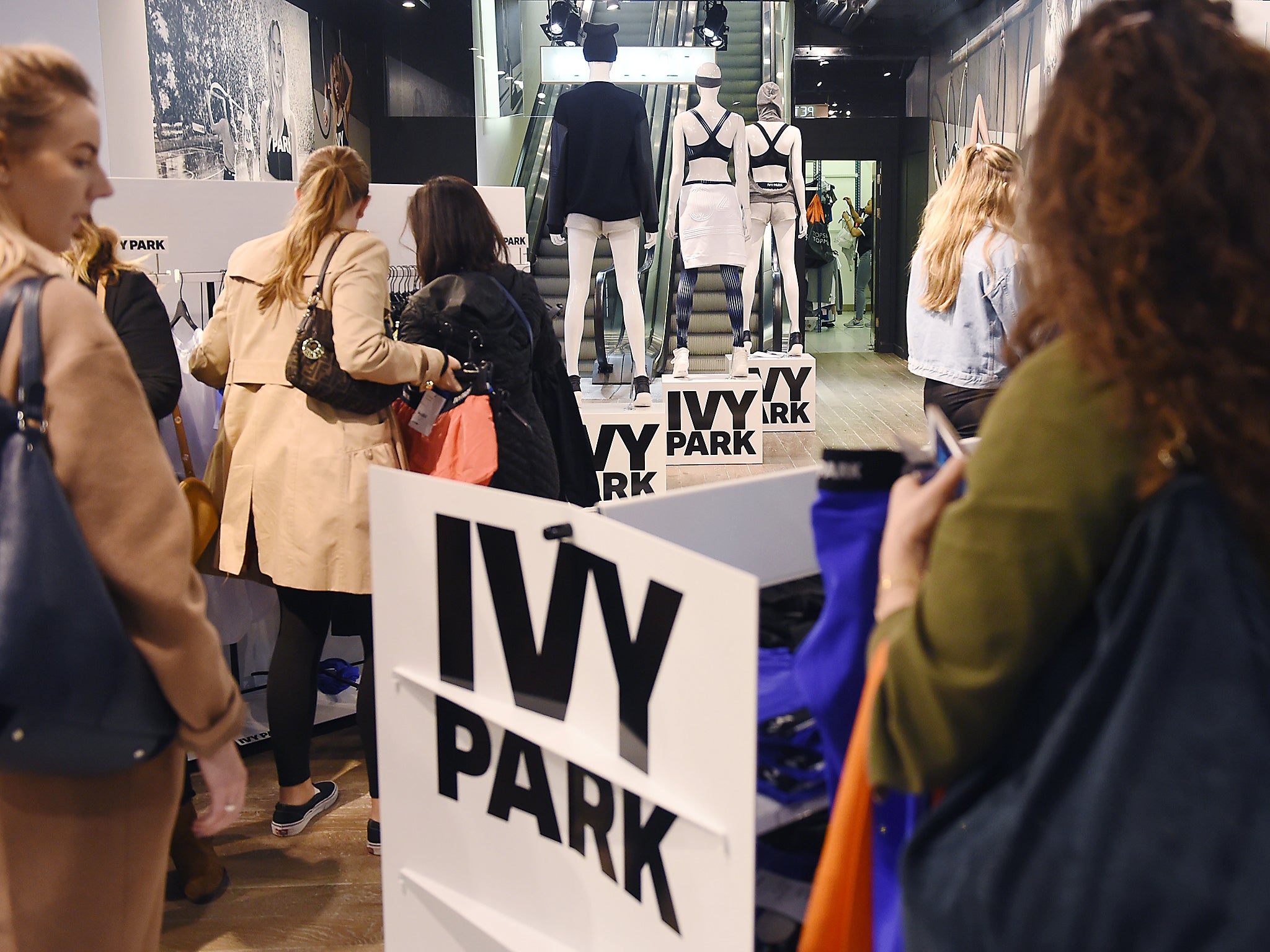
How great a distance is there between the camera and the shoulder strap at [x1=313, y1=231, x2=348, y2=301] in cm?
250

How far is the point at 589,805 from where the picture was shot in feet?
4.68

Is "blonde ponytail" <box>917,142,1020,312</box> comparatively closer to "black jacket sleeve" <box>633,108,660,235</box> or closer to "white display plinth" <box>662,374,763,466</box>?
"black jacket sleeve" <box>633,108,660,235</box>

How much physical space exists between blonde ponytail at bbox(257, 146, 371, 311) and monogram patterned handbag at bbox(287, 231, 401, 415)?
5cm

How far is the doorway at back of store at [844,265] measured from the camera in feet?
49.3

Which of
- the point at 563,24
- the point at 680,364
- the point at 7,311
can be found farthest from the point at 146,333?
the point at 563,24

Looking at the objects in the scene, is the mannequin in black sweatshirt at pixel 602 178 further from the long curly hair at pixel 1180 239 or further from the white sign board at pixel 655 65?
the long curly hair at pixel 1180 239

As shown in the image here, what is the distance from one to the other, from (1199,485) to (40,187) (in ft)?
3.79

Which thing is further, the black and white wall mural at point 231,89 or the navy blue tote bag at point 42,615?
the black and white wall mural at point 231,89

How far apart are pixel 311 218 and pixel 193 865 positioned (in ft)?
4.84

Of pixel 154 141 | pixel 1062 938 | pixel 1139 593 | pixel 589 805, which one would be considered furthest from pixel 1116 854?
pixel 154 141

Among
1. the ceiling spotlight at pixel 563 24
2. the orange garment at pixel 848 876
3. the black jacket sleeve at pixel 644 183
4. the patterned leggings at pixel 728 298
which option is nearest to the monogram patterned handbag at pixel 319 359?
the orange garment at pixel 848 876

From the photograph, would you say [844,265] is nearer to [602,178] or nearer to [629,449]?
[602,178]

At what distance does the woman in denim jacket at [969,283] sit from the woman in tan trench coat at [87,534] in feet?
8.18

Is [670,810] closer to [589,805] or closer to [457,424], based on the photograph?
[589,805]
